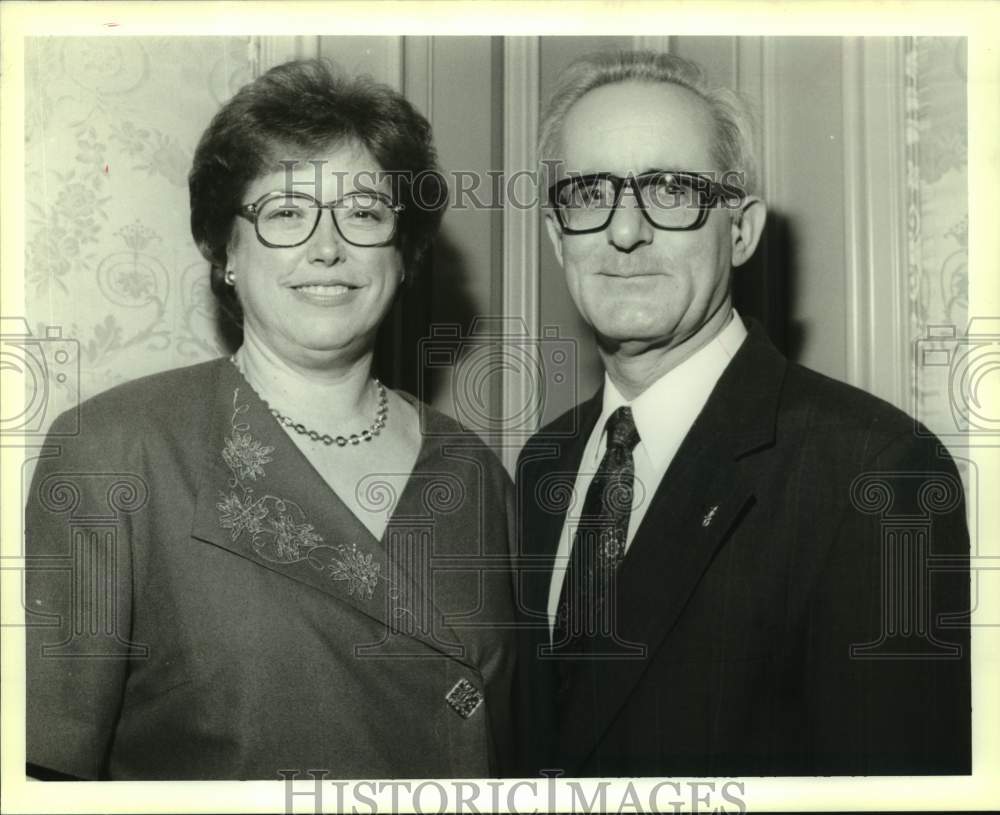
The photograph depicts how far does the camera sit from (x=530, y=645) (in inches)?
68.1

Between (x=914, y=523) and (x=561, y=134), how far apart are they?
0.80 metres

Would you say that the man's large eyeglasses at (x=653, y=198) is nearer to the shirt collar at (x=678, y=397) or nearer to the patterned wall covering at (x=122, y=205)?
→ the shirt collar at (x=678, y=397)

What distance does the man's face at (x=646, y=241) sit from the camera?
5.59ft

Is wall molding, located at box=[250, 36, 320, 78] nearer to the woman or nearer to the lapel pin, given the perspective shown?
the woman

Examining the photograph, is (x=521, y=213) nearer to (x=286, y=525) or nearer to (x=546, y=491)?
(x=546, y=491)

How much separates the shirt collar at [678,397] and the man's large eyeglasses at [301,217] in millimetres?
482

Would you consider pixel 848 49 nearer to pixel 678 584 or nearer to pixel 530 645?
pixel 678 584

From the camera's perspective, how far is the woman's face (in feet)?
5.61

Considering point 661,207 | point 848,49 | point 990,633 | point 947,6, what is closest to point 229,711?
point 661,207

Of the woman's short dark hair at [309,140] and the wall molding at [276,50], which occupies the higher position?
the wall molding at [276,50]

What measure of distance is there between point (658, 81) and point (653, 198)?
185 mm

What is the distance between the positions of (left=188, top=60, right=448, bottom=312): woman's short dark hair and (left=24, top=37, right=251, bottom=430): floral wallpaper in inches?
1.4

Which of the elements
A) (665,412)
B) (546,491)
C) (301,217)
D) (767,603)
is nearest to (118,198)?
(301,217)

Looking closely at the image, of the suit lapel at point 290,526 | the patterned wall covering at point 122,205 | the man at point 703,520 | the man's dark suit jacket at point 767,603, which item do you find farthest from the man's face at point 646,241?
the suit lapel at point 290,526
